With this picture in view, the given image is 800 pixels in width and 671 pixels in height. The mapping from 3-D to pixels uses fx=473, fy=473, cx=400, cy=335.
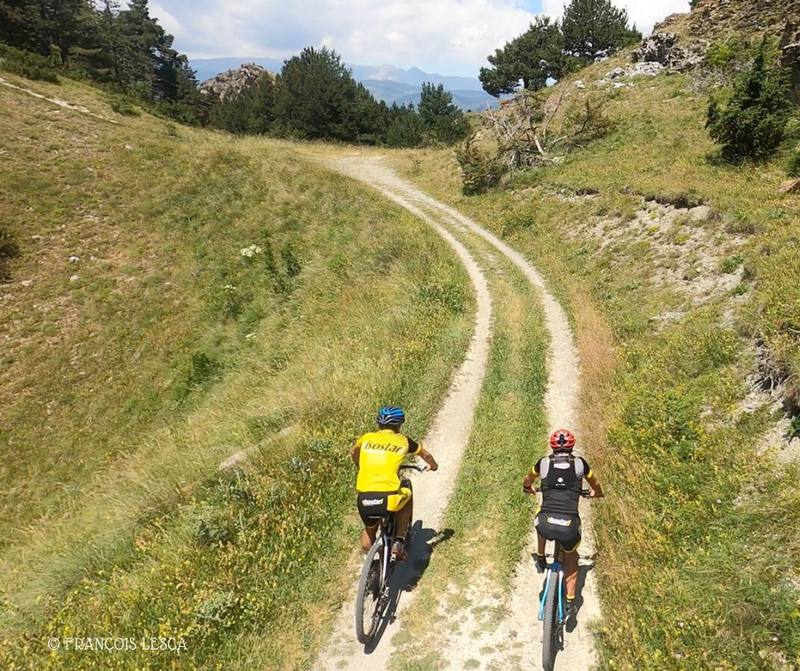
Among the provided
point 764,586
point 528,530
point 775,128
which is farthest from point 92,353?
point 775,128

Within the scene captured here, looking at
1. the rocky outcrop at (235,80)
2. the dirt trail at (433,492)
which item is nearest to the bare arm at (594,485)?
the dirt trail at (433,492)

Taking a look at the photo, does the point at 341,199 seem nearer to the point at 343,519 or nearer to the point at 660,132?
the point at 660,132

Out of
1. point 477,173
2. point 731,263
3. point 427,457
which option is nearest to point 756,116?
point 731,263

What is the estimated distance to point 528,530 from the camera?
8.28m

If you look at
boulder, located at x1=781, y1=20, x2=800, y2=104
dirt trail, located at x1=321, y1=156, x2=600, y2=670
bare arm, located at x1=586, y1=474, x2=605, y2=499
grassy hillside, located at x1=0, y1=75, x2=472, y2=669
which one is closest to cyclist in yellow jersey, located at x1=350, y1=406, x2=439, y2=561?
dirt trail, located at x1=321, y1=156, x2=600, y2=670

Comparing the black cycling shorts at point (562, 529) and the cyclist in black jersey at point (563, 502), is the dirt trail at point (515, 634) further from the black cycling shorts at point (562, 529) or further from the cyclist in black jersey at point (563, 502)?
the black cycling shorts at point (562, 529)

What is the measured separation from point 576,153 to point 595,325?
23.0 metres

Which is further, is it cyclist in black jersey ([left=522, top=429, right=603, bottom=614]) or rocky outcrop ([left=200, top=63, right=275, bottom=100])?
rocky outcrop ([left=200, top=63, right=275, bottom=100])

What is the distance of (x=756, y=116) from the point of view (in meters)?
21.7

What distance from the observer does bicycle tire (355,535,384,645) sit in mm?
6168

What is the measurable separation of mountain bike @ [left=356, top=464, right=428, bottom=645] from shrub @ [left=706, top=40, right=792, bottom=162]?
2496 cm

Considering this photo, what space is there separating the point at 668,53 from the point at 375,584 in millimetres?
50376

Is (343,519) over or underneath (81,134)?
underneath

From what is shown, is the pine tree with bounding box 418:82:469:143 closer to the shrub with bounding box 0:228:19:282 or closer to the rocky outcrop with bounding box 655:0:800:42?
the rocky outcrop with bounding box 655:0:800:42
